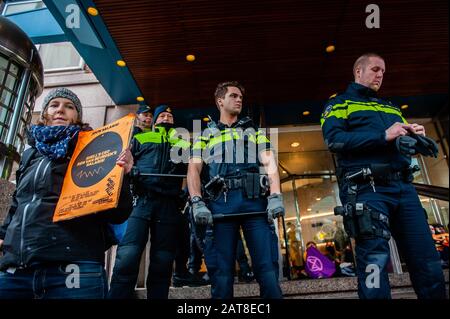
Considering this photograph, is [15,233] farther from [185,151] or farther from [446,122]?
[446,122]

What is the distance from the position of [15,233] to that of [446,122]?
8.05 meters

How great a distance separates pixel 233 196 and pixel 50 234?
1277 millimetres

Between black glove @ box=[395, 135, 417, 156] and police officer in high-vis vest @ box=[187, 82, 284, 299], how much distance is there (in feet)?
2.94

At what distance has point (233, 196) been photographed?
2.49m

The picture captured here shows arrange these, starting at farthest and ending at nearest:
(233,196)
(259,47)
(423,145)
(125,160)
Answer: (259,47) → (233,196) → (423,145) → (125,160)

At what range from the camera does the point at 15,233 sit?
1671mm

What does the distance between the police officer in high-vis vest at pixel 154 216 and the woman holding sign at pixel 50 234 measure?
108 cm

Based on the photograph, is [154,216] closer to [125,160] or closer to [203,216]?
[203,216]

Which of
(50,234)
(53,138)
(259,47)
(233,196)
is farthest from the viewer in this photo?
(259,47)

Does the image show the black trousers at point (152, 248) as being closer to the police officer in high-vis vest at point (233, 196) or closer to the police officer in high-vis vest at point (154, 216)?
the police officer in high-vis vest at point (154, 216)

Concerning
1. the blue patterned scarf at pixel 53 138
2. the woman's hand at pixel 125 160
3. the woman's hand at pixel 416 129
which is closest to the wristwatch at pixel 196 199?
the woman's hand at pixel 125 160

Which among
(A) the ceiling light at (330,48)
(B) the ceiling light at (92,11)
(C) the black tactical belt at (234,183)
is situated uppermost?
(B) the ceiling light at (92,11)

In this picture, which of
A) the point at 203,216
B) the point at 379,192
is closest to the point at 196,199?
the point at 203,216

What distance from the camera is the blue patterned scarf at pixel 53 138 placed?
1918 millimetres
